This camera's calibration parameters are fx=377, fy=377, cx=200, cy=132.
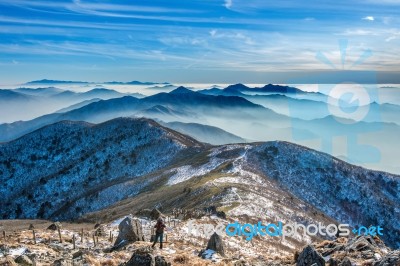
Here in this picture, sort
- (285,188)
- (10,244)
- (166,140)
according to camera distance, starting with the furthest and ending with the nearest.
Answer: (166,140), (285,188), (10,244)

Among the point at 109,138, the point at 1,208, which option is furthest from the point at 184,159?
the point at 1,208

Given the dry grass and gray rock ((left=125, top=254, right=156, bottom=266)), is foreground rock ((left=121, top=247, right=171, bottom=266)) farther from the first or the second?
the dry grass

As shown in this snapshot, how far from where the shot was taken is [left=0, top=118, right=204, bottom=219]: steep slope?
9962cm

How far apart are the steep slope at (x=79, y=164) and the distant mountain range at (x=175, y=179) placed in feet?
1.16

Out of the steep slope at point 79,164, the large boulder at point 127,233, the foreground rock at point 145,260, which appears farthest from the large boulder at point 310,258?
the steep slope at point 79,164

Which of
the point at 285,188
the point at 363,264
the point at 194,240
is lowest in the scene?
the point at 285,188

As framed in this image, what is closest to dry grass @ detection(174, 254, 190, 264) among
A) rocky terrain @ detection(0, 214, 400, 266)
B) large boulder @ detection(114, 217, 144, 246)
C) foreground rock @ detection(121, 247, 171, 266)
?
rocky terrain @ detection(0, 214, 400, 266)

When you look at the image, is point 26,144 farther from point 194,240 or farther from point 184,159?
point 194,240

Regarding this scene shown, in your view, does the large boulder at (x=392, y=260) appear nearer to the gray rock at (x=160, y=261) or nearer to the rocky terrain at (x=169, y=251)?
the rocky terrain at (x=169, y=251)

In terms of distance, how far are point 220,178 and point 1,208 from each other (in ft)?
241

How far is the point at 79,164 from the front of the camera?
392 feet

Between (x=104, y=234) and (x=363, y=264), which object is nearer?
(x=363, y=264)

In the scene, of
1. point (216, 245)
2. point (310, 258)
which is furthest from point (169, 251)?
point (310, 258)

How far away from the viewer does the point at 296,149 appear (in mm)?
99188
